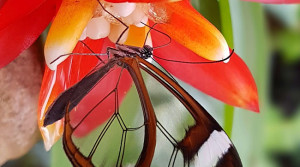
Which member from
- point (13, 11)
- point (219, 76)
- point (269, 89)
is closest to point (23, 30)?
point (13, 11)

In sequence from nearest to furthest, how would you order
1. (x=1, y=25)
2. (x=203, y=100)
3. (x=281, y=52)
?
(x=1, y=25) → (x=203, y=100) → (x=281, y=52)

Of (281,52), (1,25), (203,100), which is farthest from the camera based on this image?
(281,52)

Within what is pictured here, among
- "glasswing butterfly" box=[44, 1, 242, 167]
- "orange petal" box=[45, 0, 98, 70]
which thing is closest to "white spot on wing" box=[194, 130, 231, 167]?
"glasswing butterfly" box=[44, 1, 242, 167]

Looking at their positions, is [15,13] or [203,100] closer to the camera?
[15,13]

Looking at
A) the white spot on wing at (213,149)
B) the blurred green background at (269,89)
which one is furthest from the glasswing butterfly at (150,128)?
the blurred green background at (269,89)

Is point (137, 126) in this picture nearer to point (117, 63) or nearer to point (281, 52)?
point (117, 63)

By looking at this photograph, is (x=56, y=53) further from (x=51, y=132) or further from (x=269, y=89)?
(x=269, y=89)

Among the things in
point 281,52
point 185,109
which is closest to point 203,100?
point 185,109

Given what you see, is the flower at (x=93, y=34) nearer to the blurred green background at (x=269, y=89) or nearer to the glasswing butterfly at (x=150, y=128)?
the glasswing butterfly at (x=150, y=128)
